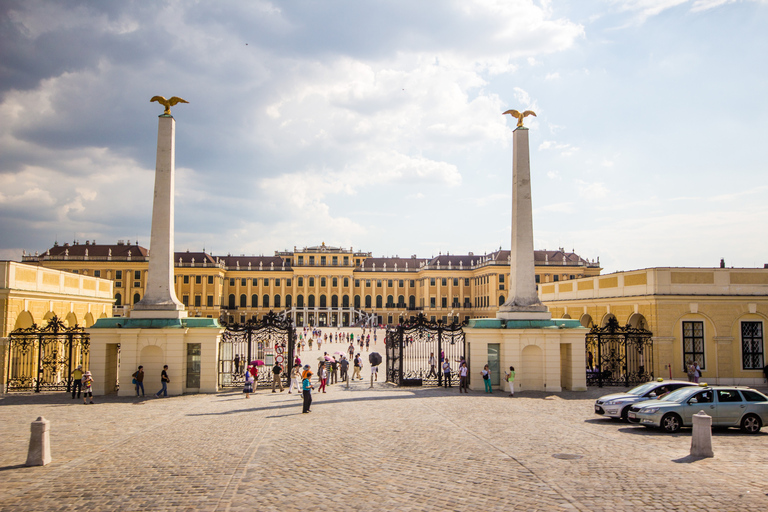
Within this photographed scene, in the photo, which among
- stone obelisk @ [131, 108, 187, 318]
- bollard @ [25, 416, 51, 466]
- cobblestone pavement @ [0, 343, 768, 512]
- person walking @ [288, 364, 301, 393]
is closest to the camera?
cobblestone pavement @ [0, 343, 768, 512]

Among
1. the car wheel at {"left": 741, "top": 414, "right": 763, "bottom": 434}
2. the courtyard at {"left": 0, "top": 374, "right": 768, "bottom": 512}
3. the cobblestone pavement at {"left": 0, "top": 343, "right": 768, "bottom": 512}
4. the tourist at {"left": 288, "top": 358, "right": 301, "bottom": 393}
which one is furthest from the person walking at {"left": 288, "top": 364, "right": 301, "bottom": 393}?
the car wheel at {"left": 741, "top": 414, "right": 763, "bottom": 434}

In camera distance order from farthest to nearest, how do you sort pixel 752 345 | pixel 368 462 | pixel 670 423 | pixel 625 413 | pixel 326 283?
1. pixel 326 283
2. pixel 752 345
3. pixel 625 413
4. pixel 670 423
5. pixel 368 462

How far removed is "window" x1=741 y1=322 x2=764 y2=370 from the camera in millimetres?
25000

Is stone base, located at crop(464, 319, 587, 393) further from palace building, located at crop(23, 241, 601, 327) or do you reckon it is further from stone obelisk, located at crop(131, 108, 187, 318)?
palace building, located at crop(23, 241, 601, 327)

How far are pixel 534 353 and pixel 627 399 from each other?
566 centimetres

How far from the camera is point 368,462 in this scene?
1035cm

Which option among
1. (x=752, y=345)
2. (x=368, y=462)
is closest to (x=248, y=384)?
(x=368, y=462)

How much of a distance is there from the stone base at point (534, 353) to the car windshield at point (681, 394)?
237 inches

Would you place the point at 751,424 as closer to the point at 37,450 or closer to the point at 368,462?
the point at 368,462

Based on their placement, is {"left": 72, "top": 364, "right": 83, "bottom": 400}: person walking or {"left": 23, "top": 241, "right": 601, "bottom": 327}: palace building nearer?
{"left": 72, "top": 364, "right": 83, "bottom": 400}: person walking

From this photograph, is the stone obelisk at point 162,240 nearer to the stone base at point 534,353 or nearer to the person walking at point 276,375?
the person walking at point 276,375

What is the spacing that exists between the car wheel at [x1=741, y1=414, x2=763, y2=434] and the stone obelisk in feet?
57.4

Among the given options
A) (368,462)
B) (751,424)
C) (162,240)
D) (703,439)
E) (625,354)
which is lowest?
(751,424)

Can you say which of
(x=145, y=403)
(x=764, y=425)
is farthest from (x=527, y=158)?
(x=145, y=403)
